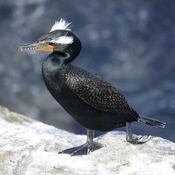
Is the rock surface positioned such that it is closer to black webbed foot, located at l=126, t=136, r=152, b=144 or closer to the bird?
black webbed foot, located at l=126, t=136, r=152, b=144

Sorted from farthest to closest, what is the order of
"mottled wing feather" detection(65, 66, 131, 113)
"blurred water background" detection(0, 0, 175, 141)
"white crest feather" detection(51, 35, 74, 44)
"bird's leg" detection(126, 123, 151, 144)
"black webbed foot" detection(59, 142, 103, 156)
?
"blurred water background" detection(0, 0, 175, 141) < "bird's leg" detection(126, 123, 151, 144) < "black webbed foot" detection(59, 142, 103, 156) < "mottled wing feather" detection(65, 66, 131, 113) < "white crest feather" detection(51, 35, 74, 44)

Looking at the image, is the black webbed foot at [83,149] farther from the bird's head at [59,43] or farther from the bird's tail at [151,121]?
the bird's head at [59,43]

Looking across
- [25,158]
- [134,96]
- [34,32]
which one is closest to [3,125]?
[25,158]

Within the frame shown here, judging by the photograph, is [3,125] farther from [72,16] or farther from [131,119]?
[72,16]

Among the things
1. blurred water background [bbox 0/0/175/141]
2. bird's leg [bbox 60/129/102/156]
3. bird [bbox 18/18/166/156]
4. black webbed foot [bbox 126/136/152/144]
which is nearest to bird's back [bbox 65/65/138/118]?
bird [bbox 18/18/166/156]

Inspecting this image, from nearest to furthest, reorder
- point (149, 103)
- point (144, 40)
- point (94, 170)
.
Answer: point (94, 170)
point (149, 103)
point (144, 40)

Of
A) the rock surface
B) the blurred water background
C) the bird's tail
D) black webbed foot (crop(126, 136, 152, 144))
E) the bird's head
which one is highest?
the blurred water background

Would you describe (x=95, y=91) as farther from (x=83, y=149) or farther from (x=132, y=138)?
(x=132, y=138)

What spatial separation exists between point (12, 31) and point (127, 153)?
1476cm

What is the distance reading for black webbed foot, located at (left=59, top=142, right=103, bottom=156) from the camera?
1091cm

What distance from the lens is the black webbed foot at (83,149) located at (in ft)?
35.8

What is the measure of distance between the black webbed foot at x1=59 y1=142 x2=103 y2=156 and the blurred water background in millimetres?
9075

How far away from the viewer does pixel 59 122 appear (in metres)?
20.8

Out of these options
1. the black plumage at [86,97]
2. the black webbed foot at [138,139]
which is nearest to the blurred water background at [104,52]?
the black webbed foot at [138,139]
